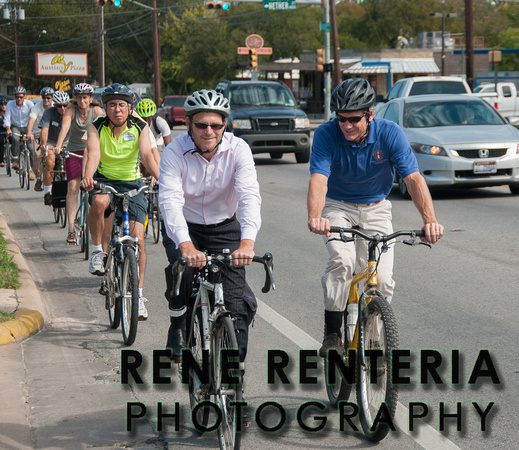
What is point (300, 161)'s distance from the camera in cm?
2328

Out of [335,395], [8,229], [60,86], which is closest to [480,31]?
[60,86]

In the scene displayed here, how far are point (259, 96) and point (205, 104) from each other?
18277 millimetres

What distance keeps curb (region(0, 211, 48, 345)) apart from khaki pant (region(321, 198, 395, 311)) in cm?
267

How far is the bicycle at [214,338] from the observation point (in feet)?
13.7

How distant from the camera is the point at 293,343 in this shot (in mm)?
6504

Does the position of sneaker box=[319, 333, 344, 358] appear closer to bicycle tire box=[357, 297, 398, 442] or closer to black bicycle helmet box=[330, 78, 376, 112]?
bicycle tire box=[357, 297, 398, 442]

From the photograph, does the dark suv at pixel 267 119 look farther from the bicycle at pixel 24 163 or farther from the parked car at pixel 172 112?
the parked car at pixel 172 112

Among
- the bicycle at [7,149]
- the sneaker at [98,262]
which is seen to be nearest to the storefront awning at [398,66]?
the bicycle at [7,149]

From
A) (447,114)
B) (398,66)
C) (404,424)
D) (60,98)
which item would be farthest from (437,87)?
(398,66)

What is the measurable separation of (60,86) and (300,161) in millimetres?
43978

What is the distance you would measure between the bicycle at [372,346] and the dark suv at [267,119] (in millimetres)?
16531

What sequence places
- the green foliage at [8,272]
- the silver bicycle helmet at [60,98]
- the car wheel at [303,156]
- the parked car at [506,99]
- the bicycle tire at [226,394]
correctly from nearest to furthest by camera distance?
the bicycle tire at [226,394], the green foliage at [8,272], the silver bicycle helmet at [60,98], the car wheel at [303,156], the parked car at [506,99]

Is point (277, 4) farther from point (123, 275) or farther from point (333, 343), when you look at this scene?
point (333, 343)

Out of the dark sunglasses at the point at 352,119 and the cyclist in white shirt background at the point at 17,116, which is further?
the cyclist in white shirt background at the point at 17,116
